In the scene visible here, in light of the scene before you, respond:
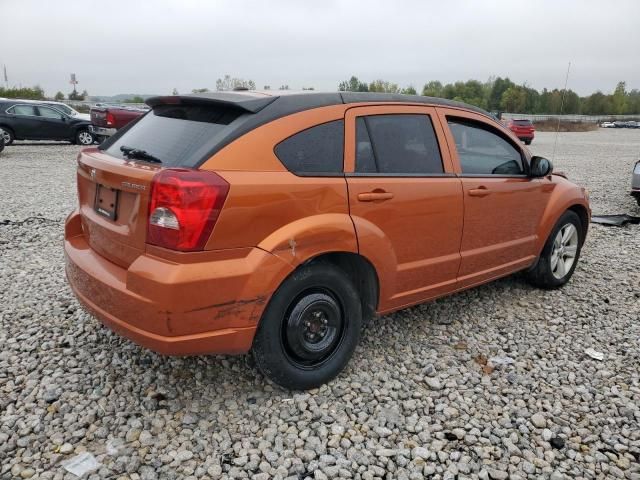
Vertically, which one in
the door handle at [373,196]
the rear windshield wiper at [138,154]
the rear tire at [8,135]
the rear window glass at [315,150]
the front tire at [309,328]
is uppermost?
the rear window glass at [315,150]

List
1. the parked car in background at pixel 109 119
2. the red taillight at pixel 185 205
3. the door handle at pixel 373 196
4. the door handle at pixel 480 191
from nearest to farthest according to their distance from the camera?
the red taillight at pixel 185 205, the door handle at pixel 373 196, the door handle at pixel 480 191, the parked car in background at pixel 109 119

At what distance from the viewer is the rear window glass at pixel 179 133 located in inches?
106

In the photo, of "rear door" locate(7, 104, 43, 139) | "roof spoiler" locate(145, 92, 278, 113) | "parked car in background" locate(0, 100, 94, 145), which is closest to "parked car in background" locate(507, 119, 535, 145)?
"parked car in background" locate(0, 100, 94, 145)

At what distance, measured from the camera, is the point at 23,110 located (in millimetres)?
16531

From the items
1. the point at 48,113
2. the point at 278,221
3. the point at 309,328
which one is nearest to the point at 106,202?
the point at 278,221

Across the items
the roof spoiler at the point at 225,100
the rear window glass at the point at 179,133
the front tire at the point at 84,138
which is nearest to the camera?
the rear window glass at the point at 179,133

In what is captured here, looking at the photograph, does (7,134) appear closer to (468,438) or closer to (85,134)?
(85,134)

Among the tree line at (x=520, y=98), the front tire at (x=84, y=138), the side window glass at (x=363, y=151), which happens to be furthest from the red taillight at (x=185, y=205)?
the tree line at (x=520, y=98)

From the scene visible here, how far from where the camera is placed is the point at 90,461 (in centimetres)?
252

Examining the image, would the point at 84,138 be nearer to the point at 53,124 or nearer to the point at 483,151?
the point at 53,124

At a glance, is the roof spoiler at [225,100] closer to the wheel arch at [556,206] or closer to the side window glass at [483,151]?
the side window glass at [483,151]

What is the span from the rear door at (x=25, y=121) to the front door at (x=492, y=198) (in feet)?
54.2

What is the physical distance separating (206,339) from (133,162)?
1026mm

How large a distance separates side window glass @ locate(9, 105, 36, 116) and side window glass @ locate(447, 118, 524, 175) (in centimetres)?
1653
